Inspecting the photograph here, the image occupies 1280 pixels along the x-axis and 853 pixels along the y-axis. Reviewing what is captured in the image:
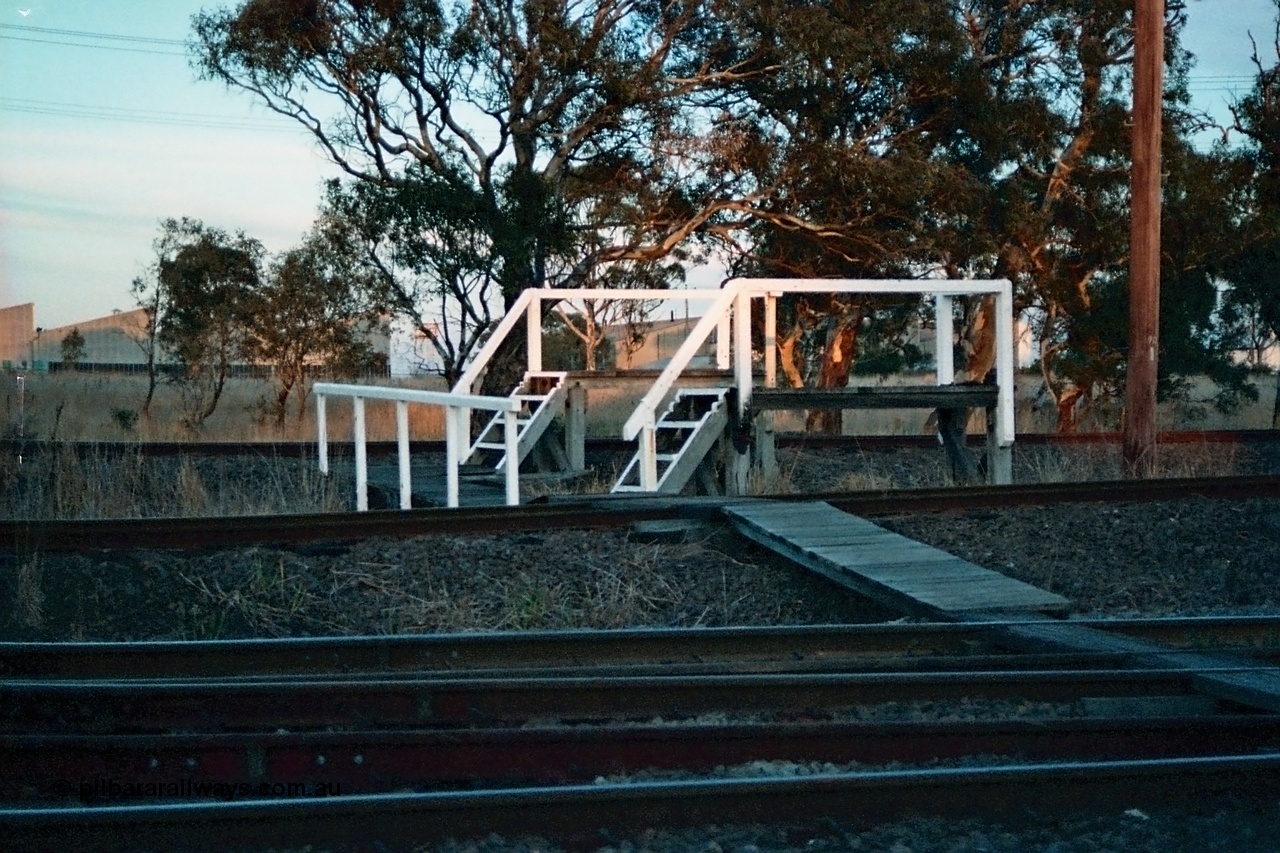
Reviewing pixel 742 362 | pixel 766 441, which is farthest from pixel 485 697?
pixel 766 441

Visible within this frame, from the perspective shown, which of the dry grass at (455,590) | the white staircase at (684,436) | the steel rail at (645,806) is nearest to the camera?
the steel rail at (645,806)

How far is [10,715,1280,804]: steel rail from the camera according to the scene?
196 inches

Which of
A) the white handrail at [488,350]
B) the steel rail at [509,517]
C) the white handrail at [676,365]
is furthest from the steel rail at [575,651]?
the white handrail at [488,350]

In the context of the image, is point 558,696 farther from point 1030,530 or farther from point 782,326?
point 782,326

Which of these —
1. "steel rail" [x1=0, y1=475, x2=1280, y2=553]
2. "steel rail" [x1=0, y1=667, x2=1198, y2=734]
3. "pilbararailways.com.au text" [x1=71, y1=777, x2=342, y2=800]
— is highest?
"steel rail" [x1=0, y1=475, x2=1280, y2=553]

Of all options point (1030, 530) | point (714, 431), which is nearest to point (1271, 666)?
point (1030, 530)

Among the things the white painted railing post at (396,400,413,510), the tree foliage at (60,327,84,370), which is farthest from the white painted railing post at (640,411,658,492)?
the tree foliage at (60,327,84,370)

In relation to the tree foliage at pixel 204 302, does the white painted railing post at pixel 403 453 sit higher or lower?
lower

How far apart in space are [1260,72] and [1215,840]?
31114 millimetres

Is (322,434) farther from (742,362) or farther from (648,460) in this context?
(742,362)

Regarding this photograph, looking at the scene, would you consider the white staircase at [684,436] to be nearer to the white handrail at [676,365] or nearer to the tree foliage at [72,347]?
the white handrail at [676,365]

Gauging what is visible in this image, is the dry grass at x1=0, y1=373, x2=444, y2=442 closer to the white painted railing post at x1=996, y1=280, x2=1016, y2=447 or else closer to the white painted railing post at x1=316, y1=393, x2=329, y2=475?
the white painted railing post at x1=316, y1=393, x2=329, y2=475

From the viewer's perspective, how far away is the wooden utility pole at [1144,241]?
15.8 meters

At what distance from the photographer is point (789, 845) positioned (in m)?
4.35
